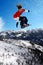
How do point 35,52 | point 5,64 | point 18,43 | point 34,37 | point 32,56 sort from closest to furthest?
point 5,64 < point 32,56 < point 35,52 < point 18,43 < point 34,37

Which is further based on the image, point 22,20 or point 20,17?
point 22,20

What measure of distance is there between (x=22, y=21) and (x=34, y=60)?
175 inches

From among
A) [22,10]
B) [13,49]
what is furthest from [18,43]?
[22,10]

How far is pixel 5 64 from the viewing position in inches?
593

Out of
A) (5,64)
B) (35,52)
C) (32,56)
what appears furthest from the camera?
(35,52)

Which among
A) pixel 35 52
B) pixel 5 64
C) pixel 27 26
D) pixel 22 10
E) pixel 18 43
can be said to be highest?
pixel 22 10

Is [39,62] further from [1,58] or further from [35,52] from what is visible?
[1,58]

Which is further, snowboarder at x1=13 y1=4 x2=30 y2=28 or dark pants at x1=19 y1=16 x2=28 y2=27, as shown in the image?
dark pants at x1=19 y1=16 x2=28 y2=27

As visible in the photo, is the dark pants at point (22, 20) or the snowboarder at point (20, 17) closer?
the snowboarder at point (20, 17)

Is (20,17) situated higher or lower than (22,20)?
higher

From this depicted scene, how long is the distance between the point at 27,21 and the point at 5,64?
5.02 m

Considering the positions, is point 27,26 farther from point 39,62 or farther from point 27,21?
point 39,62

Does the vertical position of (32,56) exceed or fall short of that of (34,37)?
it falls short

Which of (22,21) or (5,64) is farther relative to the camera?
(22,21)
